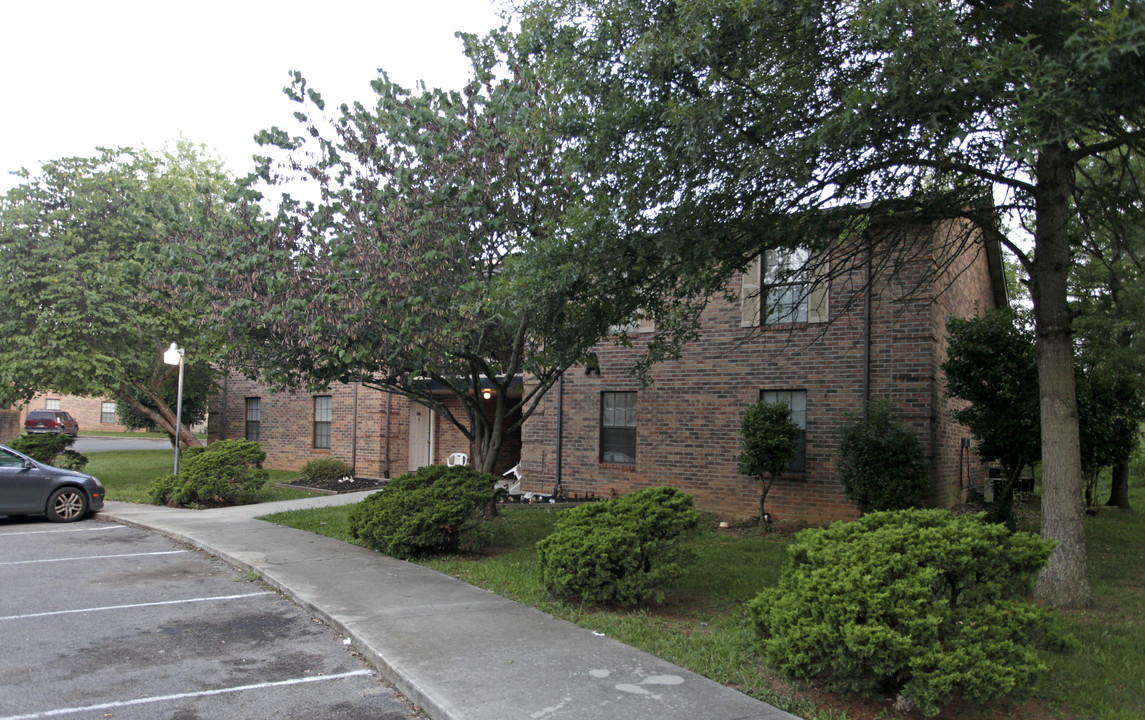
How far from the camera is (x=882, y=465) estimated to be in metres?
11.5

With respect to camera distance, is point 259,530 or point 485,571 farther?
point 259,530

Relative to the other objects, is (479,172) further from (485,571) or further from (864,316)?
(864,316)

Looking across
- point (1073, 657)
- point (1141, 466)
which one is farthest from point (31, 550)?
point (1141, 466)

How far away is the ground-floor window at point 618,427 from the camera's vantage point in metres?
15.7

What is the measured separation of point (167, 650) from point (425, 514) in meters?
3.77

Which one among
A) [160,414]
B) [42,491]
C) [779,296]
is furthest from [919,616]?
[160,414]

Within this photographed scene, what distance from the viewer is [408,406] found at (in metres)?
22.1

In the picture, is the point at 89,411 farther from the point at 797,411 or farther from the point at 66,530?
the point at 797,411

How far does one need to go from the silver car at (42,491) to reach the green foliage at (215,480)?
174 cm

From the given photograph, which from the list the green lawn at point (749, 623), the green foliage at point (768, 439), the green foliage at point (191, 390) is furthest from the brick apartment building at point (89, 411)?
the green foliage at point (768, 439)

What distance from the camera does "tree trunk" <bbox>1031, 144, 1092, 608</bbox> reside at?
7.36m

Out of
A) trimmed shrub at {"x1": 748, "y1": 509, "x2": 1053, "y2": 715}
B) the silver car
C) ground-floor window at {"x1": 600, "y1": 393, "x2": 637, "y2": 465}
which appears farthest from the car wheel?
trimmed shrub at {"x1": 748, "y1": 509, "x2": 1053, "y2": 715}

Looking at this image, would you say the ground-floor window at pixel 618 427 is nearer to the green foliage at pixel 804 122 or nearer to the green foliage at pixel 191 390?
the green foliage at pixel 804 122

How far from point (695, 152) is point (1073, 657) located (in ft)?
16.3
